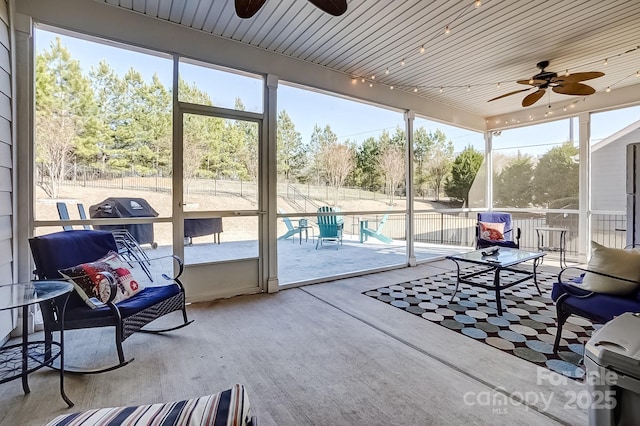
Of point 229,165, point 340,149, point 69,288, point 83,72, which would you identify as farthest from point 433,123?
point 69,288

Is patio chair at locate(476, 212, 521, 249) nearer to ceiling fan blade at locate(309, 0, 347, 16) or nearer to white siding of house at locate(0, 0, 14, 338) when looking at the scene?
ceiling fan blade at locate(309, 0, 347, 16)

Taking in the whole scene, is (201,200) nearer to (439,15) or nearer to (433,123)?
(439,15)

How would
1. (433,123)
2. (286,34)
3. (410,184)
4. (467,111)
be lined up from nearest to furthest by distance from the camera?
1. (286,34)
2. (410,184)
3. (433,123)
4. (467,111)

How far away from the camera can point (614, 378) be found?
1.15 m

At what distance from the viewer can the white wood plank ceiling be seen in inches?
119

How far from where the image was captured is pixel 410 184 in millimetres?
5598

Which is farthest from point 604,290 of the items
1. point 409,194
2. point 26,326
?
point 26,326

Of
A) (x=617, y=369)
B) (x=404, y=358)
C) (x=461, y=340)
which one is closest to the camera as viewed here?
(x=617, y=369)

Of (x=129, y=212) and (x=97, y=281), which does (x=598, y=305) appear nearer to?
(x=97, y=281)

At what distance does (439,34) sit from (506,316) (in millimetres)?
3101

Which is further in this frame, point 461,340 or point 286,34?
point 286,34

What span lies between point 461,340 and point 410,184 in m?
3.36

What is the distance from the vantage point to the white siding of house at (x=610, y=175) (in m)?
5.32

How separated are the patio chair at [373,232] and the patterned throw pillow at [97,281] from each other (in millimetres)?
→ 3451
